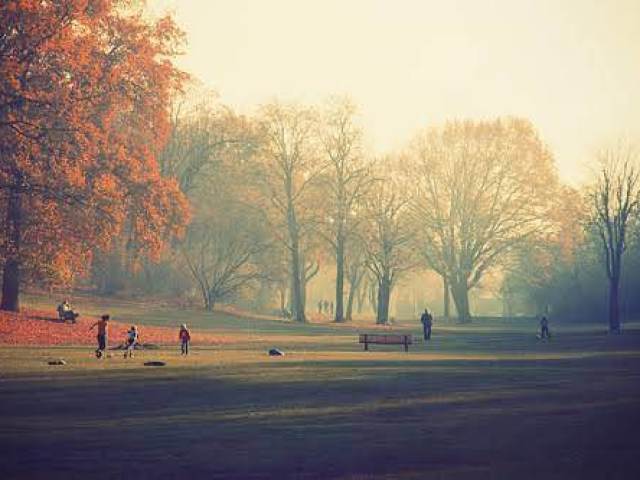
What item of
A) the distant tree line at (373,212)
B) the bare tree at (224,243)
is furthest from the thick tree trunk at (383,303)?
the bare tree at (224,243)

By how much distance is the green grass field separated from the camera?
42.8 feet

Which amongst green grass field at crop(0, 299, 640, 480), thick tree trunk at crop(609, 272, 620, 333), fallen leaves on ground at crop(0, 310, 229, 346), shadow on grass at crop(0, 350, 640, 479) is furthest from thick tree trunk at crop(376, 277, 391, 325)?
shadow on grass at crop(0, 350, 640, 479)

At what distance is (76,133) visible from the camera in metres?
43.0

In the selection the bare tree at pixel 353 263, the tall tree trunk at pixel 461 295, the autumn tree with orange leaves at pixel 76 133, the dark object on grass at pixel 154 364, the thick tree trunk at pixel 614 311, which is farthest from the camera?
the bare tree at pixel 353 263

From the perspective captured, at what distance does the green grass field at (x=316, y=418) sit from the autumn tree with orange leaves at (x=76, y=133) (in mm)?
10698

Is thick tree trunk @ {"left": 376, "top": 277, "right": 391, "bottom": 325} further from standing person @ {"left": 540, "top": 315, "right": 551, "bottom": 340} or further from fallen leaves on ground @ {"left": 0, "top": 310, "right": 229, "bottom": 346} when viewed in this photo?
fallen leaves on ground @ {"left": 0, "top": 310, "right": 229, "bottom": 346}

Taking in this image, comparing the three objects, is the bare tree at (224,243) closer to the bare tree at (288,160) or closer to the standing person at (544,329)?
the bare tree at (288,160)

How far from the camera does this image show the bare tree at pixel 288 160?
256 feet

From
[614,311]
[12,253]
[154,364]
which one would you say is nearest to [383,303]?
[614,311]

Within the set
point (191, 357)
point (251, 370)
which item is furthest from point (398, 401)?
point (191, 357)

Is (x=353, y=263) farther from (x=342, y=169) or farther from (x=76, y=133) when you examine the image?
(x=76, y=133)

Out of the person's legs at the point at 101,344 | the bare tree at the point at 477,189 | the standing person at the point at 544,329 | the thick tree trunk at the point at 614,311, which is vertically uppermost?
the bare tree at the point at 477,189

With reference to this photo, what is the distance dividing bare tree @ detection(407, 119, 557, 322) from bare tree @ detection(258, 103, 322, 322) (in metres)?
11.2

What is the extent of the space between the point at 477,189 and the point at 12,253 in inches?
1940
